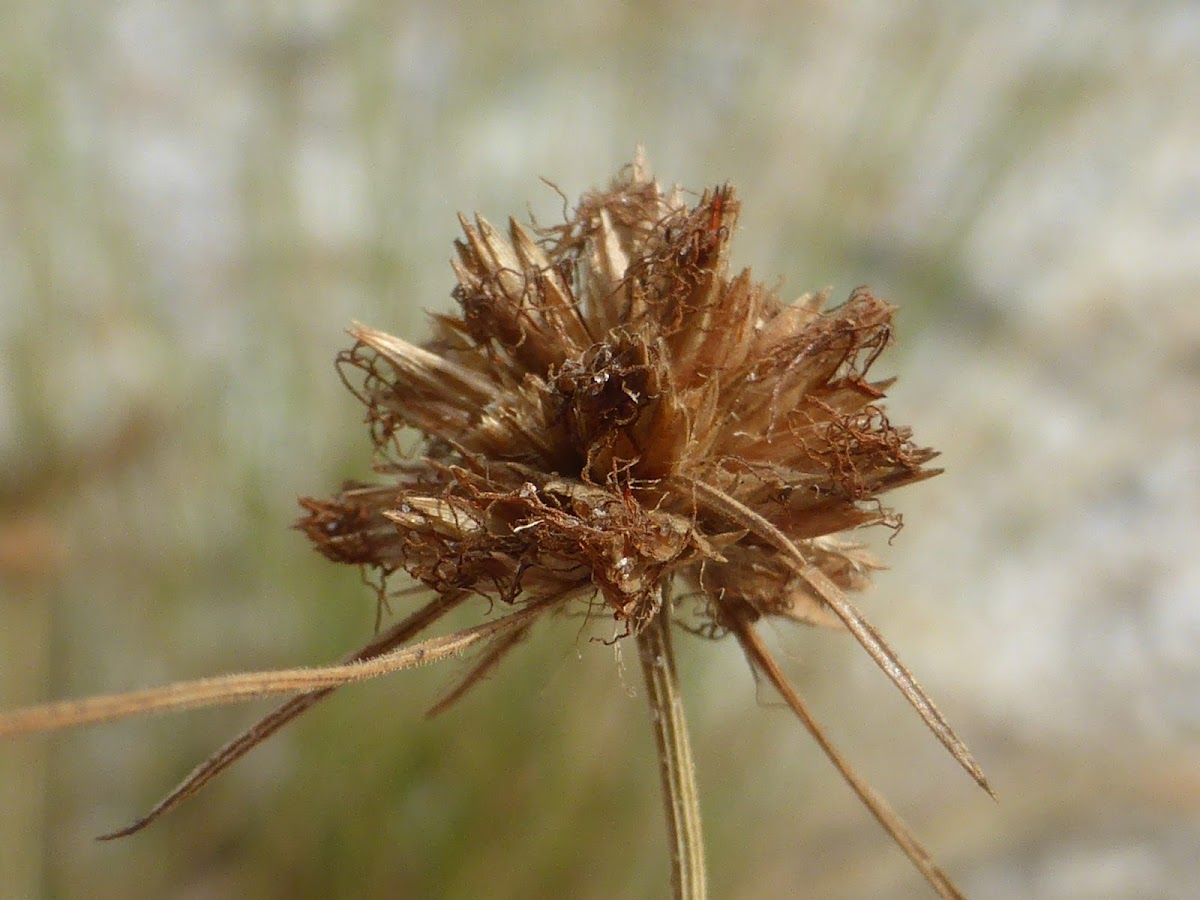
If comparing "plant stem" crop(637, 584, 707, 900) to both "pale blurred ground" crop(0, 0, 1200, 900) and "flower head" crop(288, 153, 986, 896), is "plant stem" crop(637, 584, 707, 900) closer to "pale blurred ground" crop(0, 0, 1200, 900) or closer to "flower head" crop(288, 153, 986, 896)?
"flower head" crop(288, 153, 986, 896)

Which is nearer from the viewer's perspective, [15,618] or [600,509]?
[600,509]

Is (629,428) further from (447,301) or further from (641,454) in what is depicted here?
(447,301)

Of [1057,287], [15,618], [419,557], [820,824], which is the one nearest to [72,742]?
[15,618]

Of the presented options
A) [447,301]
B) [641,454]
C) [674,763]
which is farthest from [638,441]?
[447,301]

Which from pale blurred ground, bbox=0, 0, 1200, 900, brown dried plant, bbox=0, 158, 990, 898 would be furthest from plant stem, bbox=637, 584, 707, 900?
pale blurred ground, bbox=0, 0, 1200, 900

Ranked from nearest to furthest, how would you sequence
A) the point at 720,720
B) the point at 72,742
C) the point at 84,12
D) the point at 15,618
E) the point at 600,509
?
the point at 600,509 → the point at 15,618 → the point at 720,720 → the point at 72,742 → the point at 84,12

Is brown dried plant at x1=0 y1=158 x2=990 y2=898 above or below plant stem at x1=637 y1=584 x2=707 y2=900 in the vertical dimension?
above

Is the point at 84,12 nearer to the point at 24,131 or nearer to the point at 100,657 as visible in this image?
the point at 24,131

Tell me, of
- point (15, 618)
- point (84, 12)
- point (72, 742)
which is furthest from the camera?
point (84, 12)
